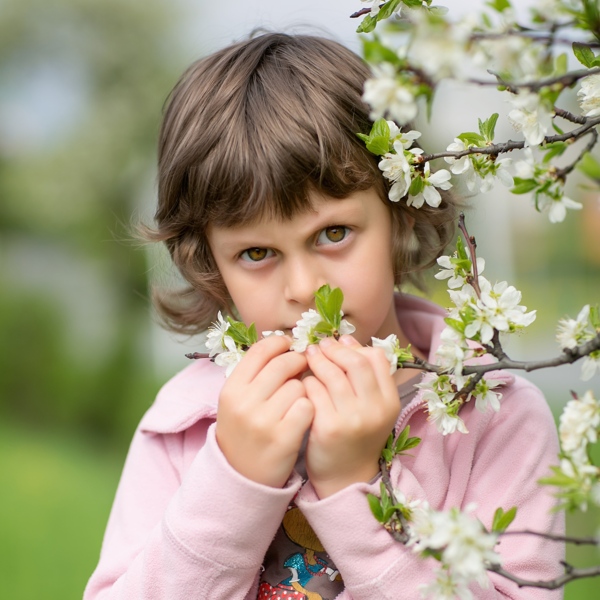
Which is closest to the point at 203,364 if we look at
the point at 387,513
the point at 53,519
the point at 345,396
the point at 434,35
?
the point at 345,396

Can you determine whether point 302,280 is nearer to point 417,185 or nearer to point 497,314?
point 417,185

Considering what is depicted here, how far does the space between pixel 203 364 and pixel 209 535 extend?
544mm

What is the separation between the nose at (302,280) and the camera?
127 cm

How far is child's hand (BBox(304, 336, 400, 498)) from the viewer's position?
1108 millimetres

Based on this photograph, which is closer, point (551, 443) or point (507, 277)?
point (551, 443)

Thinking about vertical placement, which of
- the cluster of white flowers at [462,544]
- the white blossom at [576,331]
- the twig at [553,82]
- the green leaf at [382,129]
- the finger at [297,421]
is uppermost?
the twig at [553,82]

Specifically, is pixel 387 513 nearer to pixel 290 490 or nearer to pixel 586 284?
pixel 290 490

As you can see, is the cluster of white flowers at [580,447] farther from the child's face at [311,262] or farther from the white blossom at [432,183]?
the child's face at [311,262]

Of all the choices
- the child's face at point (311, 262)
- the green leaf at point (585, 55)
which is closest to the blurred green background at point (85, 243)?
the child's face at point (311, 262)

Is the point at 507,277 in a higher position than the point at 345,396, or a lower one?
lower

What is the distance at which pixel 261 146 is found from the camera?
1338 mm

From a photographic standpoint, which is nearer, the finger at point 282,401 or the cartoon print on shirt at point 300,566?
the finger at point 282,401

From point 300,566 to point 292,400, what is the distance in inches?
14.6

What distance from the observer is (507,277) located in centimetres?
571
